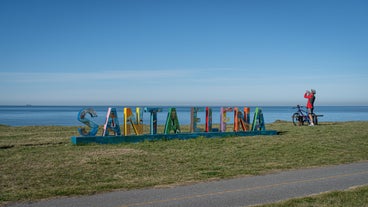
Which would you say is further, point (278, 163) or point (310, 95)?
point (310, 95)

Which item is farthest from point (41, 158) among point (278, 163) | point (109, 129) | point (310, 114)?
point (310, 114)

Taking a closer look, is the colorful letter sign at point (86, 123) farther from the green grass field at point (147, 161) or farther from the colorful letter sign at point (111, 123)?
the green grass field at point (147, 161)

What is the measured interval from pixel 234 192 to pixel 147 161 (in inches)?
173

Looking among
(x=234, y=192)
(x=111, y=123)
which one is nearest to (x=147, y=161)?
(x=234, y=192)

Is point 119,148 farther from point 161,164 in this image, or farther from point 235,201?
point 235,201

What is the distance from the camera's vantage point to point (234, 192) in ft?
27.1

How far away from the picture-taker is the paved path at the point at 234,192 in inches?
292

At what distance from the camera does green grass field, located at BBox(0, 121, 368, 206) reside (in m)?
8.95

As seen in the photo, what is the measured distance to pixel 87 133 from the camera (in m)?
16.1

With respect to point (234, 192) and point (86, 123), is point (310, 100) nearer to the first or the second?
point (86, 123)

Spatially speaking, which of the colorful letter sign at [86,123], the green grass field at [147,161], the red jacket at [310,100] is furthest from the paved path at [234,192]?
the red jacket at [310,100]

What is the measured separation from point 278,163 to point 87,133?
25.6 feet

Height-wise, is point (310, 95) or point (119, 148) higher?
point (310, 95)

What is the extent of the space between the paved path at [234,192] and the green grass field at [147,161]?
0.53 m
